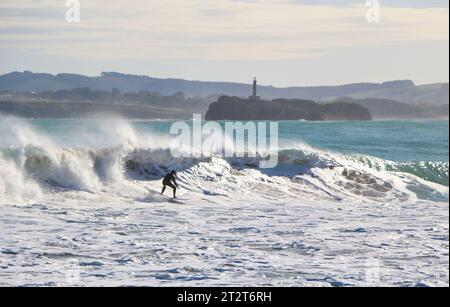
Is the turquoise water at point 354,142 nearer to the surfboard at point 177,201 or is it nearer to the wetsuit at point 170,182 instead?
the wetsuit at point 170,182

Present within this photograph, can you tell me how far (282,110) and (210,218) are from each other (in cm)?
6731

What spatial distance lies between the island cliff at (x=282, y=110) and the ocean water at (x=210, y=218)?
4882cm

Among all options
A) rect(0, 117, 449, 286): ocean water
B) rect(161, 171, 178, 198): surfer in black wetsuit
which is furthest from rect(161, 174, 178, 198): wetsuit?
rect(0, 117, 449, 286): ocean water

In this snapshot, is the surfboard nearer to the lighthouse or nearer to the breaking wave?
the breaking wave

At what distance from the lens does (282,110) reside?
84.2 meters

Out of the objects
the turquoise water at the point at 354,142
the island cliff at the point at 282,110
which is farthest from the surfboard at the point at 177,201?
the island cliff at the point at 282,110

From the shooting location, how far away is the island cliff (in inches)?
3164

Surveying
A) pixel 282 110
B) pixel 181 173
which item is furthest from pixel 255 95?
pixel 181 173

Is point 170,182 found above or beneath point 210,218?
above

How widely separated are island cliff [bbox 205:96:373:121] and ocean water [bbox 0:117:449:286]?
160 feet

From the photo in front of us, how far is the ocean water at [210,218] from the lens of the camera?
11.3 metres

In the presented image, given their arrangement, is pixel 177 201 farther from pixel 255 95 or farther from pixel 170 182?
pixel 255 95
